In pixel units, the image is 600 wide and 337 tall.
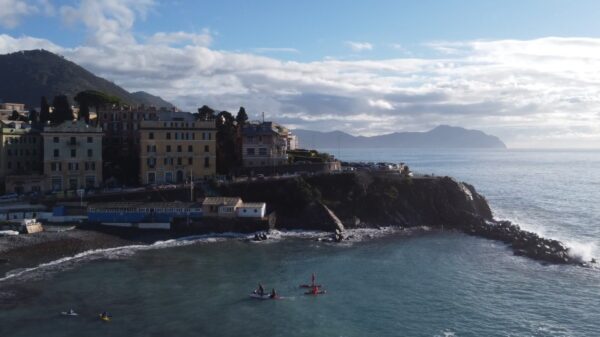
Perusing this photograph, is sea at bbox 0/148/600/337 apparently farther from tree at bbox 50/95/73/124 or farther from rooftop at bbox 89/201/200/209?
tree at bbox 50/95/73/124

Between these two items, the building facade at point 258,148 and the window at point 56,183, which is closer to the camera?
the window at point 56,183

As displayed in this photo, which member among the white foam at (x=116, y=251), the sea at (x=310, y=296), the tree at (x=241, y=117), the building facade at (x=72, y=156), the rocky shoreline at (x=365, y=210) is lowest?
the sea at (x=310, y=296)

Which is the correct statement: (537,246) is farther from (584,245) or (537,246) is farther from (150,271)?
(150,271)

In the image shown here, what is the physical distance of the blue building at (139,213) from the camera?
69.6 meters

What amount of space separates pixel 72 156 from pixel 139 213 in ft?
66.0

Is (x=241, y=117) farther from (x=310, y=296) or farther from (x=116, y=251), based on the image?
(x=310, y=296)

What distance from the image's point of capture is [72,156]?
272 feet

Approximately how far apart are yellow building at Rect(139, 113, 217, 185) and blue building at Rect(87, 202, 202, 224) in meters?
14.0

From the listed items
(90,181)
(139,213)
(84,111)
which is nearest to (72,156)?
(90,181)

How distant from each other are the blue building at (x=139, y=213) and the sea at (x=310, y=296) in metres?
5.40

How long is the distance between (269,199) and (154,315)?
39.3 meters

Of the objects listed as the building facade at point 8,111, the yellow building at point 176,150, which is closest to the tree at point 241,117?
the yellow building at point 176,150

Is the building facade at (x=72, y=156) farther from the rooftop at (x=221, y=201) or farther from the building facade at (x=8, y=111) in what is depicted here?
the building facade at (x=8, y=111)

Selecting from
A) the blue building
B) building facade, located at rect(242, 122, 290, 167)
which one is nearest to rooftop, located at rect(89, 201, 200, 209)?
the blue building
